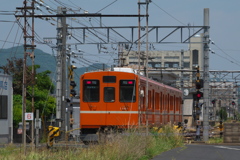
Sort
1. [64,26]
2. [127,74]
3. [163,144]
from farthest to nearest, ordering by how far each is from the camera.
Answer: [64,26]
[127,74]
[163,144]

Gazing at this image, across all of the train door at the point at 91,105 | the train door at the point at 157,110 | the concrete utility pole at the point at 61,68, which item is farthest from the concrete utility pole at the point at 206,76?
the train door at the point at 91,105

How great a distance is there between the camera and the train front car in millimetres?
26828

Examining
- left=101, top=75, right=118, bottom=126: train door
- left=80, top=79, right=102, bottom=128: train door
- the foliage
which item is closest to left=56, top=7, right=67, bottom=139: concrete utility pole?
left=80, top=79, right=102, bottom=128: train door

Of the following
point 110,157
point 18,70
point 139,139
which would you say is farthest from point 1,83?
point 18,70

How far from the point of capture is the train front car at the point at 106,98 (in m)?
26.8

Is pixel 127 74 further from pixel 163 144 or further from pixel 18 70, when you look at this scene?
pixel 18 70

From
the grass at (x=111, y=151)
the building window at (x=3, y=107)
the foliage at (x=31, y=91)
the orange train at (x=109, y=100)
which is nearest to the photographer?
the grass at (x=111, y=151)

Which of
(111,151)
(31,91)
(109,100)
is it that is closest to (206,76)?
(109,100)

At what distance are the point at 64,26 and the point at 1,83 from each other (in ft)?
23.7

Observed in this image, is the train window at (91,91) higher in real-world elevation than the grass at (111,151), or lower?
higher

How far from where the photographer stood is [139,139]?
62.9ft

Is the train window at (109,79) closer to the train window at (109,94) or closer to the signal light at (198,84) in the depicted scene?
the train window at (109,94)

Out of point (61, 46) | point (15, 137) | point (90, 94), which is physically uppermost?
point (61, 46)

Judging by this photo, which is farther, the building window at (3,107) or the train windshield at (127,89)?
the building window at (3,107)
